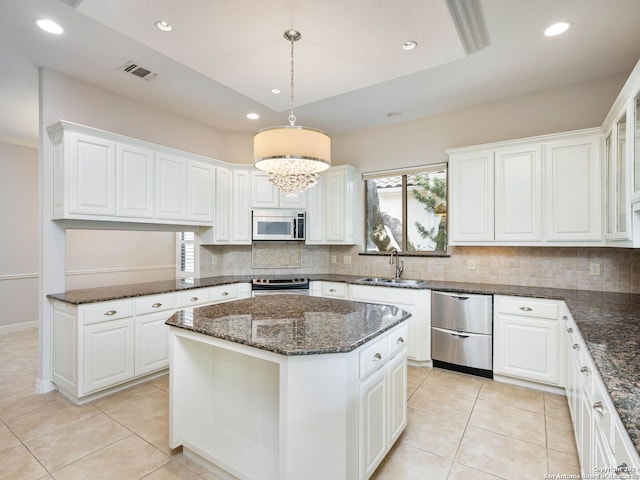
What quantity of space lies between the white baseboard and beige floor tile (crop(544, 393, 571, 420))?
21.8 feet

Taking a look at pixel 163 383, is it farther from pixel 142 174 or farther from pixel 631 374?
pixel 631 374

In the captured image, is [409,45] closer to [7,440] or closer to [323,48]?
[323,48]

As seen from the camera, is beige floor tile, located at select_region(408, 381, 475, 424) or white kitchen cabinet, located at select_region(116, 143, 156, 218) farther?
white kitchen cabinet, located at select_region(116, 143, 156, 218)

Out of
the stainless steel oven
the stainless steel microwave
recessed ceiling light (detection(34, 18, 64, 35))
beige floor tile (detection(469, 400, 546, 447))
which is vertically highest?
recessed ceiling light (detection(34, 18, 64, 35))

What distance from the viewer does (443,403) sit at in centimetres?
277

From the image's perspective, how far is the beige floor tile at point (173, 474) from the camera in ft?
6.24

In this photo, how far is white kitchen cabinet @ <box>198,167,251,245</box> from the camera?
13.9ft

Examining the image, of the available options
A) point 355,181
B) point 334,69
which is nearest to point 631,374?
point 334,69

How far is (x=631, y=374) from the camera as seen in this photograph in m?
1.19

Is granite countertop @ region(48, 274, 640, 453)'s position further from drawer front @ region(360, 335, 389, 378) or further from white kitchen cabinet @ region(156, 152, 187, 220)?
drawer front @ region(360, 335, 389, 378)

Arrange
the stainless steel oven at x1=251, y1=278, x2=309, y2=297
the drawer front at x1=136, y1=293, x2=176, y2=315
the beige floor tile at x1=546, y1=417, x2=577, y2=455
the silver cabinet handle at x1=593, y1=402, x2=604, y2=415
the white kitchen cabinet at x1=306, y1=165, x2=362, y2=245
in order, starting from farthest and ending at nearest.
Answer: the white kitchen cabinet at x1=306, y1=165, x2=362, y2=245 < the stainless steel oven at x1=251, y1=278, x2=309, y2=297 < the drawer front at x1=136, y1=293, x2=176, y2=315 < the beige floor tile at x1=546, y1=417, x2=577, y2=455 < the silver cabinet handle at x1=593, y1=402, x2=604, y2=415

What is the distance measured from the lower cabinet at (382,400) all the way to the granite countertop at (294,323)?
0.43 ft

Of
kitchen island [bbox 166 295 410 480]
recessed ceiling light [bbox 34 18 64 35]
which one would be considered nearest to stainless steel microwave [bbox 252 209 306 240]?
kitchen island [bbox 166 295 410 480]

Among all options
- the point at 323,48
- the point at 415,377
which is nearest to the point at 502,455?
the point at 415,377
